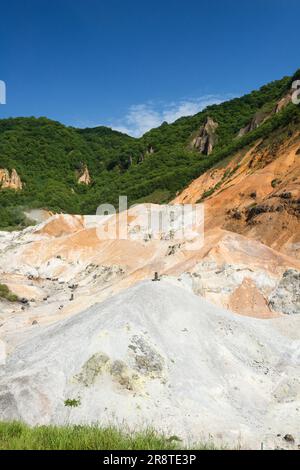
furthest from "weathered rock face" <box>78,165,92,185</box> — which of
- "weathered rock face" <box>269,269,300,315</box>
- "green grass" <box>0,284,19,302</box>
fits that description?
"weathered rock face" <box>269,269,300,315</box>

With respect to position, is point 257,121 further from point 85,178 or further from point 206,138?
point 85,178

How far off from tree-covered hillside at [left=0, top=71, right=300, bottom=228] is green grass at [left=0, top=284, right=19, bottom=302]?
1538 inches

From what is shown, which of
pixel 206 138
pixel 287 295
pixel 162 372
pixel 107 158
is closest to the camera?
pixel 162 372

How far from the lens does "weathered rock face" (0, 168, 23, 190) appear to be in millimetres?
109312

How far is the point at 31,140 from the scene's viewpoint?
135 m

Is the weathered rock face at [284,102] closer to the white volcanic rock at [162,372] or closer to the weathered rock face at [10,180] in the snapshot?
the white volcanic rock at [162,372]

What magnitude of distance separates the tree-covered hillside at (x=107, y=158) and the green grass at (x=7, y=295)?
39.1 metres

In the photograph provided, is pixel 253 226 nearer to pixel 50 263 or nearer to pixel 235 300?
pixel 235 300

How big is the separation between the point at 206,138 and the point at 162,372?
8899 cm

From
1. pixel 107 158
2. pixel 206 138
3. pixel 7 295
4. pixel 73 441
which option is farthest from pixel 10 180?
pixel 73 441

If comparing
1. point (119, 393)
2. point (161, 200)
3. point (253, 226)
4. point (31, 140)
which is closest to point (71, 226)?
point (161, 200)

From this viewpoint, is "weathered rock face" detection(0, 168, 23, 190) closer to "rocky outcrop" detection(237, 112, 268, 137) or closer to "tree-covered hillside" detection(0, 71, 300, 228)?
"tree-covered hillside" detection(0, 71, 300, 228)

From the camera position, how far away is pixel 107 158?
146 meters

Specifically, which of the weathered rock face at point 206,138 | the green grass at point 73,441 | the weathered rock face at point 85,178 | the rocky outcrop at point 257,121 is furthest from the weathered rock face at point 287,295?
the weathered rock face at point 85,178
